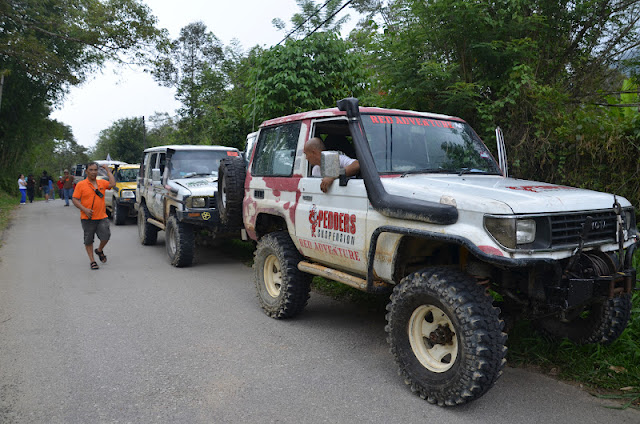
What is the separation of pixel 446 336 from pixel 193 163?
7.18 m

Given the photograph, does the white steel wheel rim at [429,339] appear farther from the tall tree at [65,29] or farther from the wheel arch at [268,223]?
the tall tree at [65,29]

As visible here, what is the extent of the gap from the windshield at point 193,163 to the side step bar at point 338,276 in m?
5.03

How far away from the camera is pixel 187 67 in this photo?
41125 millimetres

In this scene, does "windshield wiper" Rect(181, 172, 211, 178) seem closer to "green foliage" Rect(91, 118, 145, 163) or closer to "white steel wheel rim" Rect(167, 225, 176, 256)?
"white steel wheel rim" Rect(167, 225, 176, 256)

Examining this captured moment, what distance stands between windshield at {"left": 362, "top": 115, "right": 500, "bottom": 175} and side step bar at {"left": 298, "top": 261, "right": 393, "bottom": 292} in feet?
3.22

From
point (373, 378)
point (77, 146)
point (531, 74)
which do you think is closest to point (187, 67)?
point (531, 74)

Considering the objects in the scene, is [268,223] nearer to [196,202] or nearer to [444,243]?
[444,243]

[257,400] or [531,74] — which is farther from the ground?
[531,74]

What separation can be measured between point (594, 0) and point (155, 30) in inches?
690

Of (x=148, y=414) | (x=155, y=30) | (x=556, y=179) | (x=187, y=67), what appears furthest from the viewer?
(x=187, y=67)

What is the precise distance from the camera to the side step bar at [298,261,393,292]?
4.46 meters

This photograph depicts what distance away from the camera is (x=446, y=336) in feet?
12.5

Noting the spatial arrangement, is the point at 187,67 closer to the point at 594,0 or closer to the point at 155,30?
the point at 155,30

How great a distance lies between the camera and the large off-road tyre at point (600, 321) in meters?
4.25
